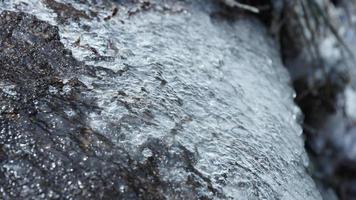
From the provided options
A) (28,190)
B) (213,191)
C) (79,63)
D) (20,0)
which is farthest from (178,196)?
→ (20,0)

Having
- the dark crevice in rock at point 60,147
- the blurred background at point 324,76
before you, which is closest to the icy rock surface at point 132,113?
the dark crevice in rock at point 60,147

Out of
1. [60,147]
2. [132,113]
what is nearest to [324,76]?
[132,113]

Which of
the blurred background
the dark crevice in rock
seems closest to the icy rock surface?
the dark crevice in rock

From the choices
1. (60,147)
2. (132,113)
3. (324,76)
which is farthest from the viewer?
(324,76)

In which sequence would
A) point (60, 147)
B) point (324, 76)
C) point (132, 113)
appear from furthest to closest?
point (324, 76)
point (132, 113)
point (60, 147)

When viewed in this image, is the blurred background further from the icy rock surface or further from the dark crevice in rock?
the dark crevice in rock

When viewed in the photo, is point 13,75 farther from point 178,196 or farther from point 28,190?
point 178,196

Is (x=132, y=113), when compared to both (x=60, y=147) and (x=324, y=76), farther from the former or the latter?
(x=324, y=76)

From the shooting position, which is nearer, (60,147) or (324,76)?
(60,147)

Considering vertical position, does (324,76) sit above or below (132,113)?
below
